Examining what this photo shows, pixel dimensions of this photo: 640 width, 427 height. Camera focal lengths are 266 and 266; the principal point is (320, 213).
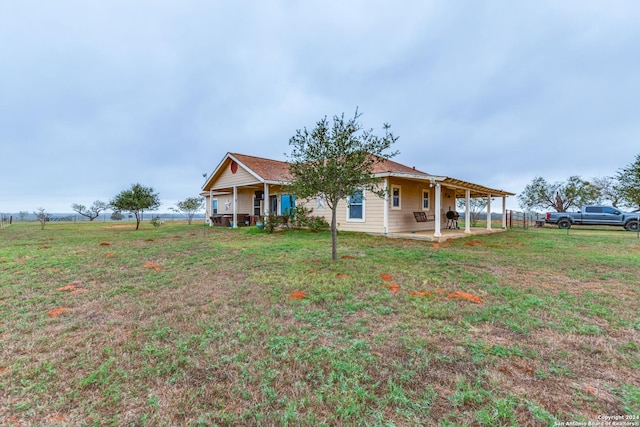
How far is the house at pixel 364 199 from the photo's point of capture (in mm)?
11523

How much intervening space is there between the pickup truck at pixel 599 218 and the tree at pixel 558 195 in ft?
30.8

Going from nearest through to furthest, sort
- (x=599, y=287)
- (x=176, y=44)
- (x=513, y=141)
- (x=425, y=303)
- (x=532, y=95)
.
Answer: (x=425, y=303) → (x=599, y=287) → (x=176, y=44) → (x=532, y=95) → (x=513, y=141)

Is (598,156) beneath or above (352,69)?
beneath

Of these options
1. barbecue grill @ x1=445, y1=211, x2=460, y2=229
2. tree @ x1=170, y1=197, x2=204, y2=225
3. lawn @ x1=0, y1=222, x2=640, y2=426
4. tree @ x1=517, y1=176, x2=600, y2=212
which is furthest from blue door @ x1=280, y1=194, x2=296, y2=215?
tree @ x1=517, y1=176, x2=600, y2=212

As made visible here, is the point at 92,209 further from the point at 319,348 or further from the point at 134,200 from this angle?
the point at 319,348

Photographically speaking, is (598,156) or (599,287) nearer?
(599,287)

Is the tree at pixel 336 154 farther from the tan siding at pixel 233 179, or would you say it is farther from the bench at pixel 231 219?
the bench at pixel 231 219

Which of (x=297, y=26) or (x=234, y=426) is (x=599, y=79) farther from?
(x=234, y=426)

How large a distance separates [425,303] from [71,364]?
395 cm

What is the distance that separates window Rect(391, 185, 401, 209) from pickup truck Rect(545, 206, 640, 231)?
12.0 m

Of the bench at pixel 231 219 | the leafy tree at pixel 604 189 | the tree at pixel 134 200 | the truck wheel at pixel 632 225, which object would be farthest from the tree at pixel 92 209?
the leafy tree at pixel 604 189

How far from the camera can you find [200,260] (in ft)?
22.2

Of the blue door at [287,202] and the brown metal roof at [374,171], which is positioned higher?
the brown metal roof at [374,171]

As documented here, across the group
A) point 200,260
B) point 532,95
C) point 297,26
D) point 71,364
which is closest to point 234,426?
point 71,364
